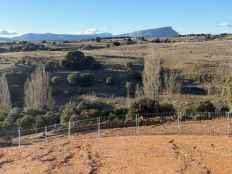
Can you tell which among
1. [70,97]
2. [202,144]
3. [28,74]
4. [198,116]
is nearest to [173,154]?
[202,144]

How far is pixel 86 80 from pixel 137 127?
3167 centimetres

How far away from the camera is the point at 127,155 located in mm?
20844

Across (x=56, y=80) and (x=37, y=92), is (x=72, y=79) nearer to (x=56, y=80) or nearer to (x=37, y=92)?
(x=56, y=80)

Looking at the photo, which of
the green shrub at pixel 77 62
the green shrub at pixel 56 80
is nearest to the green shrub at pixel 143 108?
the green shrub at pixel 56 80

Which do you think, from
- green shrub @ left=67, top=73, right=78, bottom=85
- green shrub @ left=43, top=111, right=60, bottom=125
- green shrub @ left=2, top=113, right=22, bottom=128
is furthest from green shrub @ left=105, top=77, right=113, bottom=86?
green shrub @ left=43, top=111, right=60, bottom=125

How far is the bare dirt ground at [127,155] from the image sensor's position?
1848 centimetres

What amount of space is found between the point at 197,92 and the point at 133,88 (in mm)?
7125

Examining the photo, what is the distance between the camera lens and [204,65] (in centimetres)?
6619

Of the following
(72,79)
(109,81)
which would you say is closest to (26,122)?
(72,79)

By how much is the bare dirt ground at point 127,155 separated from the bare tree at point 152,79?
23.4 meters

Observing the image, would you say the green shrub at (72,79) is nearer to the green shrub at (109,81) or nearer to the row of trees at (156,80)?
the green shrub at (109,81)

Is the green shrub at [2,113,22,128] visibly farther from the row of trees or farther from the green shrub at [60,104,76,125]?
the row of trees

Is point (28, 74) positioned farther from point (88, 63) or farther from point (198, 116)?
point (198, 116)

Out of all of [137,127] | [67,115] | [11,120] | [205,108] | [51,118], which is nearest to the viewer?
[137,127]
